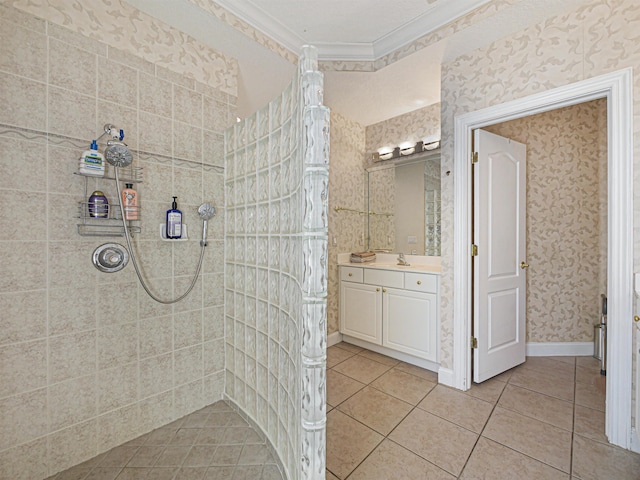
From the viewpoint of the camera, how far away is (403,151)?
3.25 metres

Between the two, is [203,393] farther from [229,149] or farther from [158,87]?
[158,87]

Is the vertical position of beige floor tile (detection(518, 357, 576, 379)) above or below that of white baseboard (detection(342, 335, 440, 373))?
below

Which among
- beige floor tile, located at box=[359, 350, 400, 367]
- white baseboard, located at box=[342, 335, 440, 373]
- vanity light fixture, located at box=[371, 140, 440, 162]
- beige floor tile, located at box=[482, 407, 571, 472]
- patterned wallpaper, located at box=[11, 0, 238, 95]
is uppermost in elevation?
patterned wallpaper, located at box=[11, 0, 238, 95]

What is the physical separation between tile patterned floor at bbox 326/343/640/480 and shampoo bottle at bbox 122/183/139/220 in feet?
5.63

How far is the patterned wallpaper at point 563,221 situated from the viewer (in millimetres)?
2811

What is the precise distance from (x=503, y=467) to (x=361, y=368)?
49.9 inches

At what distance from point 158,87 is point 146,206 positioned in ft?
2.43

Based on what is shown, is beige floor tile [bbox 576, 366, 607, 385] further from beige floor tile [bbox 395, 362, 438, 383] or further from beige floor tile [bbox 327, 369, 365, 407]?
beige floor tile [bbox 327, 369, 365, 407]

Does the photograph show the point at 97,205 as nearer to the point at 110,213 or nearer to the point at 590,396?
the point at 110,213

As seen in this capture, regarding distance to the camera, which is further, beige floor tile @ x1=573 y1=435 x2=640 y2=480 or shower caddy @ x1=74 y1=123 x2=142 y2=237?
shower caddy @ x1=74 y1=123 x2=142 y2=237

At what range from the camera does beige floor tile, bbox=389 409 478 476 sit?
59.5 inches

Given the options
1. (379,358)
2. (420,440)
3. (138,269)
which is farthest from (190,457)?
(379,358)

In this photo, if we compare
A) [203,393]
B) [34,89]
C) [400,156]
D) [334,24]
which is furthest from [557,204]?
[34,89]

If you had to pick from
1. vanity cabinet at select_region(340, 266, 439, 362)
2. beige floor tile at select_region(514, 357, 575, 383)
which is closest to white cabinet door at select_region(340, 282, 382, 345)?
vanity cabinet at select_region(340, 266, 439, 362)
